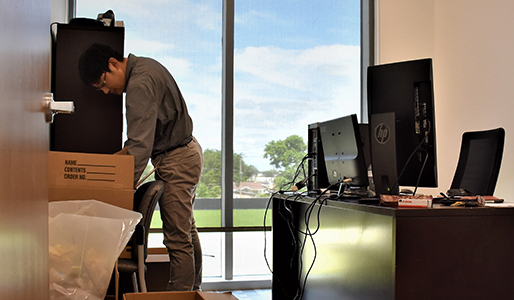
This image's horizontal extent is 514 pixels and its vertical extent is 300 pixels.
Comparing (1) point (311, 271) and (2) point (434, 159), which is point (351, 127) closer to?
(2) point (434, 159)

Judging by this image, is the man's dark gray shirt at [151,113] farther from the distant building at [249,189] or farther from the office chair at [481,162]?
the office chair at [481,162]

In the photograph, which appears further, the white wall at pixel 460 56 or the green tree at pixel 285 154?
the green tree at pixel 285 154

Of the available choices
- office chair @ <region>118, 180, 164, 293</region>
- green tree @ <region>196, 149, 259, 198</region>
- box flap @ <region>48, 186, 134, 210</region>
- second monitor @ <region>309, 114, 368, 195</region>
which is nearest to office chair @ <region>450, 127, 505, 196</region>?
second monitor @ <region>309, 114, 368, 195</region>

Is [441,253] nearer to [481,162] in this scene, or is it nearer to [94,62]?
[481,162]

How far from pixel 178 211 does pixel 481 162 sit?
1854 mm

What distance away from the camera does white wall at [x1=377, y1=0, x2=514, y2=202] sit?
11.1 ft

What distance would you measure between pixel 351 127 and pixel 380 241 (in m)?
0.71

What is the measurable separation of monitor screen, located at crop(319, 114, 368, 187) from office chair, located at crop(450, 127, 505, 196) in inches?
33.9

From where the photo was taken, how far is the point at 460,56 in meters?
3.87

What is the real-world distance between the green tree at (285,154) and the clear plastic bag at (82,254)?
259cm

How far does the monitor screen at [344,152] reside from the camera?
2.15 m

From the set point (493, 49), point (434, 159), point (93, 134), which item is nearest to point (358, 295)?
point (434, 159)

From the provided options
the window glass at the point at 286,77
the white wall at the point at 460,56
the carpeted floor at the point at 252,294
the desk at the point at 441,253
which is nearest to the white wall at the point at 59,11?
the window glass at the point at 286,77

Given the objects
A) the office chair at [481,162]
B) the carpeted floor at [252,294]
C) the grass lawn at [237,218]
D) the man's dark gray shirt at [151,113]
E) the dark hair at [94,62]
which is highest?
the dark hair at [94,62]
